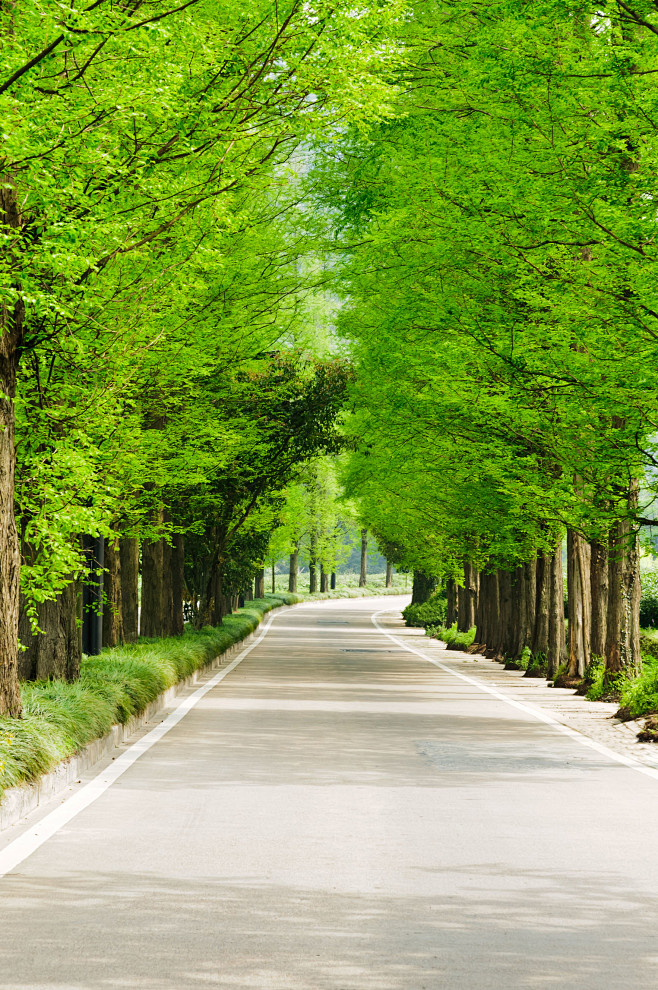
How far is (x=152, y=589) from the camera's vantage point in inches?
989

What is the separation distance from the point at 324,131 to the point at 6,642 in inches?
240

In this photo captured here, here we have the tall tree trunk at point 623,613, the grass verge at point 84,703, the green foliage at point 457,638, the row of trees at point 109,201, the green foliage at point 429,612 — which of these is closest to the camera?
the grass verge at point 84,703

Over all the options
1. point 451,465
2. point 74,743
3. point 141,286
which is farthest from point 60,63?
point 451,465

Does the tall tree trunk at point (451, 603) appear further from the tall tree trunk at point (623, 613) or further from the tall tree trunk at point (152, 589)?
the tall tree trunk at point (623, 613)

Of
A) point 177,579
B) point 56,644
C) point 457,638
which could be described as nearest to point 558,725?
point 56,644

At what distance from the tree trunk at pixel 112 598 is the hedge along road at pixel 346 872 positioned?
8.03 metres

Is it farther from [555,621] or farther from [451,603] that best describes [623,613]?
[451,603]

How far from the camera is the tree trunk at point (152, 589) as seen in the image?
2491cm

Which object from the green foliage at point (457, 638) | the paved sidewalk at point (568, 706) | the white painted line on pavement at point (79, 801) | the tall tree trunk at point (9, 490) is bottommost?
the green foliage at point (457, 638)

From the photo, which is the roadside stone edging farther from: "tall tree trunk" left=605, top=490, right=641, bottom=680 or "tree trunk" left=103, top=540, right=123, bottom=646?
"tall tree trunk" left=605, top=490, right=641, bottom=680

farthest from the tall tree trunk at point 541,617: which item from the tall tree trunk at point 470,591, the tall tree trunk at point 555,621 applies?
the tall tree trunk at point 470,591

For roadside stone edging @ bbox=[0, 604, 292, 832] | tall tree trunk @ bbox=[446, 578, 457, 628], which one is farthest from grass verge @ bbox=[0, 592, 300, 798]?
tall tree trunk @ bbox=[446, 578, 457, 628]

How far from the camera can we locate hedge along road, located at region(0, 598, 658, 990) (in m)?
5.15

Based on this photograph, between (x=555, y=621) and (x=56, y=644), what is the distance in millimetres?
12473
